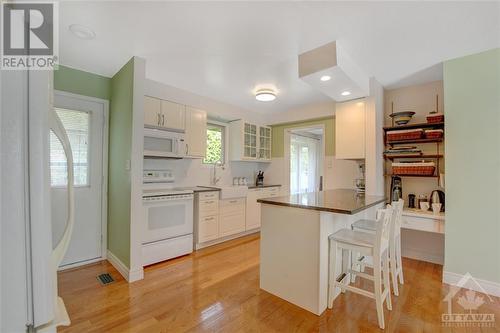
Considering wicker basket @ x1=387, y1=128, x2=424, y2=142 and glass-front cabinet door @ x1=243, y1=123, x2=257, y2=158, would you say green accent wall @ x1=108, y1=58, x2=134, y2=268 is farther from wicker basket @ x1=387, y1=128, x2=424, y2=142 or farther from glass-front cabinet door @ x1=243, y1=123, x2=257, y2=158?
wicker basket @ x1=387, y1=128, x2=424, y2=142

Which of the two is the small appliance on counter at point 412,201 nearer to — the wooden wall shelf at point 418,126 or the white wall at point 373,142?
the white wall at point 373,142

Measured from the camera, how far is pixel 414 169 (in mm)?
2994

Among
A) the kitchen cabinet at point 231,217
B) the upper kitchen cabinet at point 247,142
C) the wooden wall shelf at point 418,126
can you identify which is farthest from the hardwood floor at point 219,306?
the upper kitchen cabinet at point 247,142

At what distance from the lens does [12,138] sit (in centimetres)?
54

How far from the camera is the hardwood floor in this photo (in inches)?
70.3

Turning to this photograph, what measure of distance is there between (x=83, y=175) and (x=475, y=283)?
455cm

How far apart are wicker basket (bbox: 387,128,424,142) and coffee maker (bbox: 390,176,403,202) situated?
573 millimetres

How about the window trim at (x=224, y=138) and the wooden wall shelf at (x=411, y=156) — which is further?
the window trim at (x=224, y=138)

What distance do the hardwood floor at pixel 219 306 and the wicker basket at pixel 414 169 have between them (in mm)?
1182

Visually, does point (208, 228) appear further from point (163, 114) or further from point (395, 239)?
point (395, 239)

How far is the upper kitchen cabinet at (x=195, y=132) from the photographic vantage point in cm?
354

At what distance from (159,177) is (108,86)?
1390 millimetres

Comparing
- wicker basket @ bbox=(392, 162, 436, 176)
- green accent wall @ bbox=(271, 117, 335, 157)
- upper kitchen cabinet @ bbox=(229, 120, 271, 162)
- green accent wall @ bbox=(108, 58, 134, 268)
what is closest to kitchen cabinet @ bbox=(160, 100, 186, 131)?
green accent wall @ bbox=(108, 58, 134, 268)

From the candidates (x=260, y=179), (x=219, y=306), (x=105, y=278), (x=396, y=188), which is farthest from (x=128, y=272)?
(x=396, y=188)
